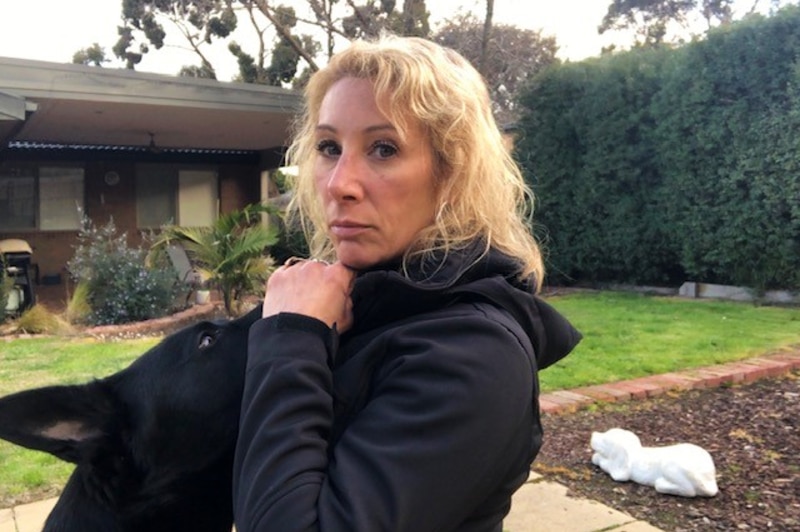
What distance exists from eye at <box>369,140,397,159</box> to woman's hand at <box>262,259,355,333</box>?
Result: 0.75 ft

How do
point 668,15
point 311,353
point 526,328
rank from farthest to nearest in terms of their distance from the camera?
point 668,15 → point 526,328 → point 311,353

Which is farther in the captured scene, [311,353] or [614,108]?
[614,108]

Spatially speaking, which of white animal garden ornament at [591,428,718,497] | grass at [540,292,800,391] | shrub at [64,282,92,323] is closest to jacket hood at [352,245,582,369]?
white animal garden ornament at [591,428,718,497]

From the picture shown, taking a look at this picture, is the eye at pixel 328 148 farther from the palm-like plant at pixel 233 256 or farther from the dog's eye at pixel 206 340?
the palm-like plant at pixel 233 256

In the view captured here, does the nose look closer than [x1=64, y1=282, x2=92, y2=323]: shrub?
Yes

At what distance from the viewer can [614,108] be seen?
11.0 m

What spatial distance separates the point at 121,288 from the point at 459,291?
8.84 m

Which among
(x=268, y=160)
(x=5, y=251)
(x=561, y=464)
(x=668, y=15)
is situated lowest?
(x=561, y=464)

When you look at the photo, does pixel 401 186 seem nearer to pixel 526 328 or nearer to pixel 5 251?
pixel 526 328

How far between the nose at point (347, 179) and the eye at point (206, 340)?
0.50 metres

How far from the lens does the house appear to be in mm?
9812

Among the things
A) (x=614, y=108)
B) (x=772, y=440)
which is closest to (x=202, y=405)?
(x=772, y=440)

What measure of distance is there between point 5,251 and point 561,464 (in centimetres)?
971

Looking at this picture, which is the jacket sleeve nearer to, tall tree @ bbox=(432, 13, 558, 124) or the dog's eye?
the dog's eye
